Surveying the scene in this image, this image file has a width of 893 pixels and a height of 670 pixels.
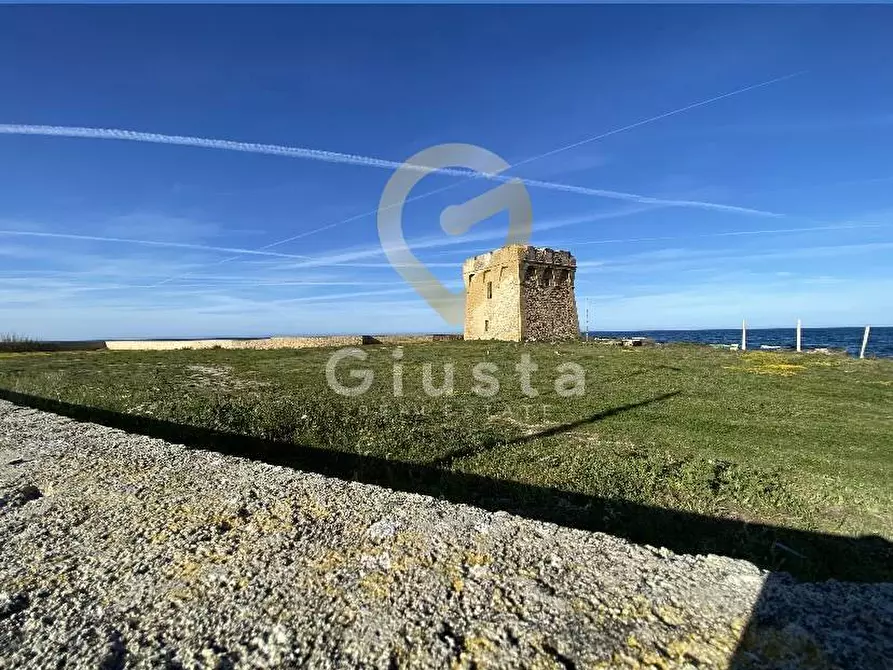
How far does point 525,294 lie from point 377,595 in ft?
99.1

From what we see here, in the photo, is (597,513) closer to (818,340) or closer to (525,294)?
(525,294)

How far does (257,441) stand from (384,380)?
25.2 feet

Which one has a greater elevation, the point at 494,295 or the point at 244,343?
the point at 494,295

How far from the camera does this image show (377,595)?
1.64 metres

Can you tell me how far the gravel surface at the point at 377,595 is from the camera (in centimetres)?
138

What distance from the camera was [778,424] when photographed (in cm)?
948

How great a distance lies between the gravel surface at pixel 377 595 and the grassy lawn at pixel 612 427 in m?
3.40

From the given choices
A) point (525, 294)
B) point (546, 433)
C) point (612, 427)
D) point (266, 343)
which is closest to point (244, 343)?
point (266, 343)

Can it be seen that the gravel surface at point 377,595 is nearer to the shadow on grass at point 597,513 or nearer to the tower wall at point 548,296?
the shadow on grass at point 597,513

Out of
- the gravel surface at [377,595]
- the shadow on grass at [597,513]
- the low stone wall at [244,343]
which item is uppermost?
the low stone wall at [244,343]

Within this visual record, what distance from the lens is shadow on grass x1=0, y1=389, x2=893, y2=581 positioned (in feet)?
14.3

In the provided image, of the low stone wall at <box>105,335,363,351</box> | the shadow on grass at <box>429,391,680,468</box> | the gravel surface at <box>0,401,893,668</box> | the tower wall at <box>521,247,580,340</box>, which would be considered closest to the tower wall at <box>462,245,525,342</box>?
the tower wall at <box>521,247,580,340</box>

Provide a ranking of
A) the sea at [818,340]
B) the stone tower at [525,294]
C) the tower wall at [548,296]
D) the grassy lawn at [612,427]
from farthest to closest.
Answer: the sea at [818,340] < the tower wall at [548,296] < the stone tower at [525,294] < the grassy lawn at [612,427]

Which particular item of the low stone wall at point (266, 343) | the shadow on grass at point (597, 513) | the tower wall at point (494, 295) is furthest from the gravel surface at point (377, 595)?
the tower wall at point (494, 295)
